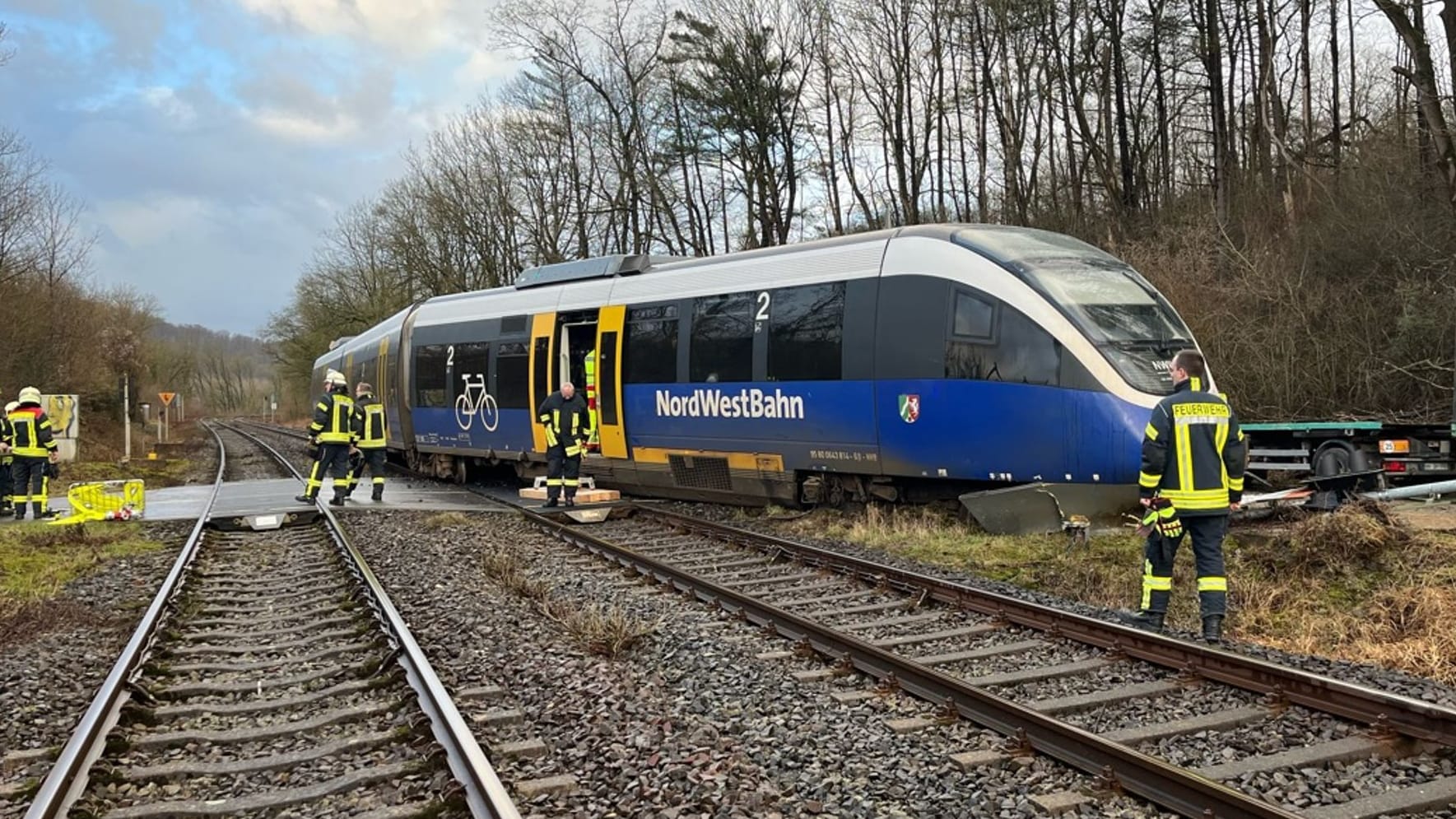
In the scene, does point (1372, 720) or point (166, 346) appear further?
point (166, 346)

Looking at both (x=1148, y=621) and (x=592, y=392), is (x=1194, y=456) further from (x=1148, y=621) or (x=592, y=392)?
(x=592, y=392)

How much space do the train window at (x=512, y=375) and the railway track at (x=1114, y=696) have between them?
789 centimetres

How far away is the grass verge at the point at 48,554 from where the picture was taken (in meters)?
8.02

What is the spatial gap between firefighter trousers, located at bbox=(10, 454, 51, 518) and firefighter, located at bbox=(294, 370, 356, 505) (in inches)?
140

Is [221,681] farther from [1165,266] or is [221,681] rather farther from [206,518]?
[1165,266]

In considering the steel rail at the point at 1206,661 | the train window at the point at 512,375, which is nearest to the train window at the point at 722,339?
the train window at the point at 512,375

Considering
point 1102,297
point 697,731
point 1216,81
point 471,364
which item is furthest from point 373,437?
point 1216,81

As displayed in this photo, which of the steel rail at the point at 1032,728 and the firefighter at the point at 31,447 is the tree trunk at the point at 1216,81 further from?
the firefighter at the point at 31,447

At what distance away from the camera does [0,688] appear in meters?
5.71

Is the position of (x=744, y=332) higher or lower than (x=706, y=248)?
lower

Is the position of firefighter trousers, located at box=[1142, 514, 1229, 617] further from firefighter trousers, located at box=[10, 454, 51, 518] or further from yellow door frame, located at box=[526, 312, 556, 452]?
firefighter trousers, located at box=[10, 454, 51, 518]

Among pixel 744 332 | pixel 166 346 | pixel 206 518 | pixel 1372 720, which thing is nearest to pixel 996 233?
pixel 744 332

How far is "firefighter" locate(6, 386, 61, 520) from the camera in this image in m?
13.9

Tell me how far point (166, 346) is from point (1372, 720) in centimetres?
7675
